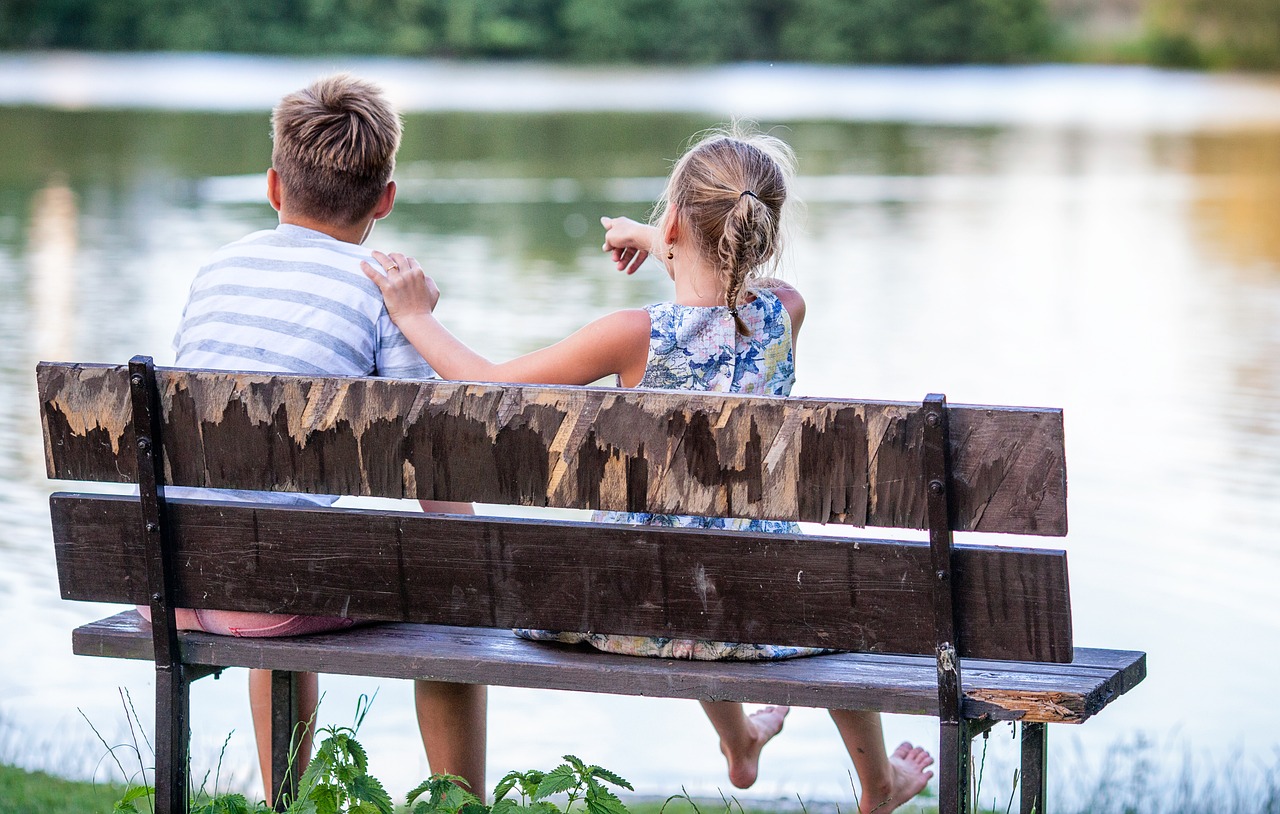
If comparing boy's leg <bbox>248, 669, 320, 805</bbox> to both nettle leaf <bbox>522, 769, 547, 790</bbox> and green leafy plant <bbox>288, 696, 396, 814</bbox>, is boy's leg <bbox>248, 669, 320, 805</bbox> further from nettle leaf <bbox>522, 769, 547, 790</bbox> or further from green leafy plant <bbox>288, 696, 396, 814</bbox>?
nettle leaf <bbox>522, 769, 547, 790</bbox>

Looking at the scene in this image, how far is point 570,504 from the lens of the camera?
2488 mm

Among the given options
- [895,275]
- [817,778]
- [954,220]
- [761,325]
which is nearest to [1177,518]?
[817,778]

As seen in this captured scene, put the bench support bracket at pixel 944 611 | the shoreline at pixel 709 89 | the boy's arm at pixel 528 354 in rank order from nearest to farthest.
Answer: the bench support bracket at pixel 944 611 < the boy's arm at pixel 528 354 < the shoreline at pixel 709 89

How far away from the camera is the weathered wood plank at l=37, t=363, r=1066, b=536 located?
229 cm

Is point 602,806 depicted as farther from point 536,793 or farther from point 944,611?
point 944,611

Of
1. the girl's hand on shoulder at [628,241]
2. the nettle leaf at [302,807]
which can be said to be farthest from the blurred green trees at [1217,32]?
the nettle leaf at [302,807]

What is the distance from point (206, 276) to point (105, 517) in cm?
46

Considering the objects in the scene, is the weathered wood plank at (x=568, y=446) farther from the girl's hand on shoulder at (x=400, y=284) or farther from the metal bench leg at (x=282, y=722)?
the metal bench leg at (x=282, y=722)

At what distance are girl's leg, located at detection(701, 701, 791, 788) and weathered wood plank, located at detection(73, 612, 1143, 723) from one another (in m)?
0.48

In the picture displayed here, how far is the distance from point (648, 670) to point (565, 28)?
6500 cm

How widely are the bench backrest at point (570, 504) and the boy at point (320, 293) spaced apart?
0.20 m

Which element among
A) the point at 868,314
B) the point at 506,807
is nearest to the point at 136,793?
the point at 506,807

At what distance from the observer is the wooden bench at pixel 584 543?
2338 millimetres

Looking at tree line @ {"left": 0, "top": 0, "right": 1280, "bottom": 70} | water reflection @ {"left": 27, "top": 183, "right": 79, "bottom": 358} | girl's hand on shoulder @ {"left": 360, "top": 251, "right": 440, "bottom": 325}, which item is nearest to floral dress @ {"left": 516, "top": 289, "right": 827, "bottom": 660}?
girl's hand on shoulder @ {"left": 360, "top": 251, "right": 440, "bottom": 325}
